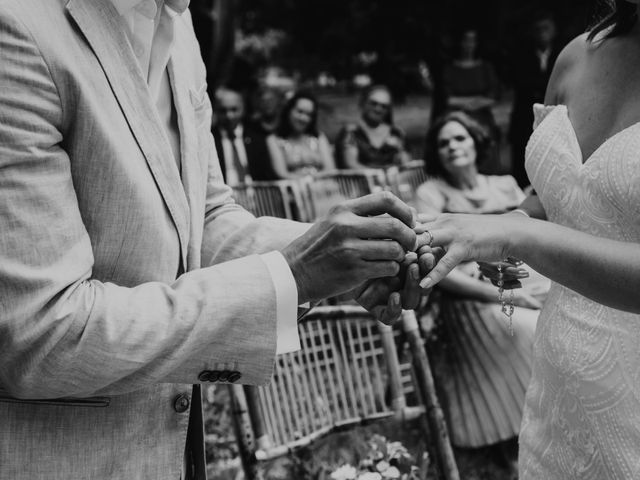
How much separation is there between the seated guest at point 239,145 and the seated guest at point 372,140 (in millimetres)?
902

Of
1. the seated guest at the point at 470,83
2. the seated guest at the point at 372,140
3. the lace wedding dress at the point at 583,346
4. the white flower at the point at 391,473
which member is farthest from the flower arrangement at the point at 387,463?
the seated guest at the point at 470,83

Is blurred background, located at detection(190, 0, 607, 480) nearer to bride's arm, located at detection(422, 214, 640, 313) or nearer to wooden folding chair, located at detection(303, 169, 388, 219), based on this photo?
wooden folding chair, located at detection(303, 169, 388, 219)

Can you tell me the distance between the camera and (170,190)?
5.20 ft

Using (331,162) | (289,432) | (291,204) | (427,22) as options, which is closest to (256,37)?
(427,22)

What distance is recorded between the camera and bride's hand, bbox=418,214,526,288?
6.30ft

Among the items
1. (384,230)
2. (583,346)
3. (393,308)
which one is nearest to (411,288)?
(393,308)

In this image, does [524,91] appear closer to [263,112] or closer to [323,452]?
[263,112]

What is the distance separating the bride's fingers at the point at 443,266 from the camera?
191cm

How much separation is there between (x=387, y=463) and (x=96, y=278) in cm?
160

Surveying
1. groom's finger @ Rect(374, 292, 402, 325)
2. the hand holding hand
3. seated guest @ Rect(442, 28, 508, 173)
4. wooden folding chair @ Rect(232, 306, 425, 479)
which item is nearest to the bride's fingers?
groom's finger @ Rect(374, 292, 402, 325)

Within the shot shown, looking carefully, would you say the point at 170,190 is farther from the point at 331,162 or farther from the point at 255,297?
the point at 331,162

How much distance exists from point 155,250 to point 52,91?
0.35 metres

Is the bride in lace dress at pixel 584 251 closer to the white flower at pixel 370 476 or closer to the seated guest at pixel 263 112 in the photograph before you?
the white flower at pixel 370 476

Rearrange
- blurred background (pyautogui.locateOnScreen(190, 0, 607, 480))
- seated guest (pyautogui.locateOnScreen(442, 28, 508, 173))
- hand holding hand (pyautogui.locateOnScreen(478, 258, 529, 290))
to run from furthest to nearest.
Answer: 1. seated guest (pyautogui.locateOnScreen(442, 28, 508, 173))
2. blurred background (pyautogui.locateOnScreen(190, 0, 607, 480))
3. hand holding hand (pyautogui.locateOnScreen(478, 258, 529, 290))
